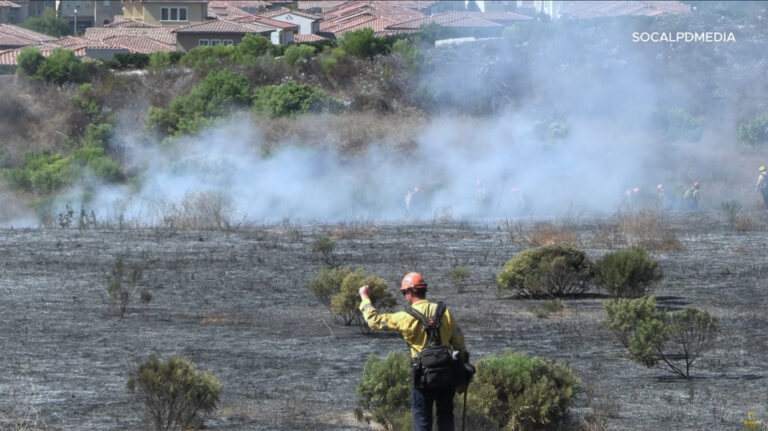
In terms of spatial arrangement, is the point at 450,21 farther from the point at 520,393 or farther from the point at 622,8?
the point at 520,393

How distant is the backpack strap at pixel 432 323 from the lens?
9242mm

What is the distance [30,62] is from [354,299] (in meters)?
40.0

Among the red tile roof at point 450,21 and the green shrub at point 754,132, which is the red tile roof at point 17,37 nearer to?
the red tile roof at point 450,21

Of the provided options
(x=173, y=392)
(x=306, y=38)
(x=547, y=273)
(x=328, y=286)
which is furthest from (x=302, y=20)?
(x=173, y=392)

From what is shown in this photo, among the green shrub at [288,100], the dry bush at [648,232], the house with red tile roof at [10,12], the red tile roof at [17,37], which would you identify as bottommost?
the dry bush at [648,232]

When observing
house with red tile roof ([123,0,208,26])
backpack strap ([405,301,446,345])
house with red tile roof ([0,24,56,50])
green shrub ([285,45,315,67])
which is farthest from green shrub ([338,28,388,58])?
backpack strap ([405,301,446,345])

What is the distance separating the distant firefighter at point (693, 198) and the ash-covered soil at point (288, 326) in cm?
902

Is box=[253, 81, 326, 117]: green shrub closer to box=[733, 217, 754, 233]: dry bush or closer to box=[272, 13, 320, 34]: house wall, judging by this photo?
box=[733, 217, 754, 233]: dry bush

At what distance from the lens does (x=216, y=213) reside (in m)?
30.4

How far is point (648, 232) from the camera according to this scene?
27750mm

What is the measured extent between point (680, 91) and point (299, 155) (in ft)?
Result: 50.3

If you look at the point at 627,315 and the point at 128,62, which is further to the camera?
the point at 128,62

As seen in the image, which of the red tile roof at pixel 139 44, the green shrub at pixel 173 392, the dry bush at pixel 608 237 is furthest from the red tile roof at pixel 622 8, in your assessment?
the green shrub at pixel 173 392

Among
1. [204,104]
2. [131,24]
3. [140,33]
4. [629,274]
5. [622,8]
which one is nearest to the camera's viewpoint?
[629,274]
